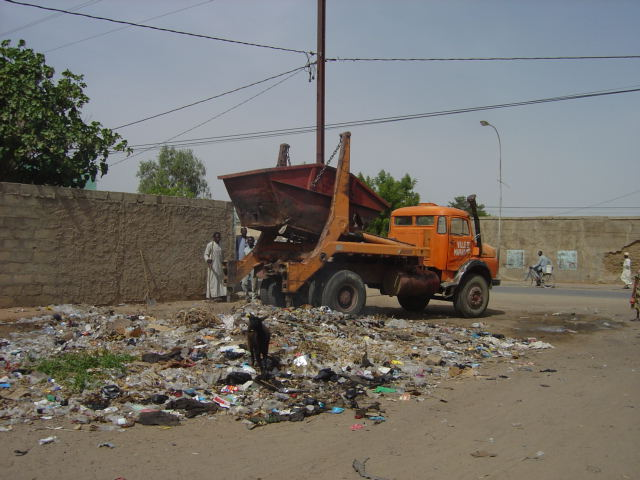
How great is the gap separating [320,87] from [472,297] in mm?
6807

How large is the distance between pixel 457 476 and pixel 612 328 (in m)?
8.60

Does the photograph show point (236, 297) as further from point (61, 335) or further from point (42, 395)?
point (42, 395)

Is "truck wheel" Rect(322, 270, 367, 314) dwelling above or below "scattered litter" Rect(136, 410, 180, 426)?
above

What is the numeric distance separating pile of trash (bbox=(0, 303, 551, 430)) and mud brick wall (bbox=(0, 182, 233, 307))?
0.81 meters

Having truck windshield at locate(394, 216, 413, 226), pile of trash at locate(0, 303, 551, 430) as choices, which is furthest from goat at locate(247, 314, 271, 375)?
truck windshield at locate(394, 216, 413, 226)

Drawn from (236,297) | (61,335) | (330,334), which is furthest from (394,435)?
(236,297)

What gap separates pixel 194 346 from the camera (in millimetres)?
7258

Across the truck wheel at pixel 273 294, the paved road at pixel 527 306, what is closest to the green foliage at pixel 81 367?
the truck wheel at pixel 273 294

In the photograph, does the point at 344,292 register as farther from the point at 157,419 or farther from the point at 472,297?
the point at 157,419

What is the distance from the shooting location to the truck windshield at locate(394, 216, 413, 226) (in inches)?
483

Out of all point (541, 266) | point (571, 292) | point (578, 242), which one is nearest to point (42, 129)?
point (571, 292)

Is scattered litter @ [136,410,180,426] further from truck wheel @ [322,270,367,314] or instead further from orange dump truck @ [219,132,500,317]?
truck wheel @ [322,270,367,314]

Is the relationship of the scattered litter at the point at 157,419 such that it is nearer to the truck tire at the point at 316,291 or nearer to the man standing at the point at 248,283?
the truck tire at the point at 316,291

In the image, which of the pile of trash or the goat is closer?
the pile of trash
